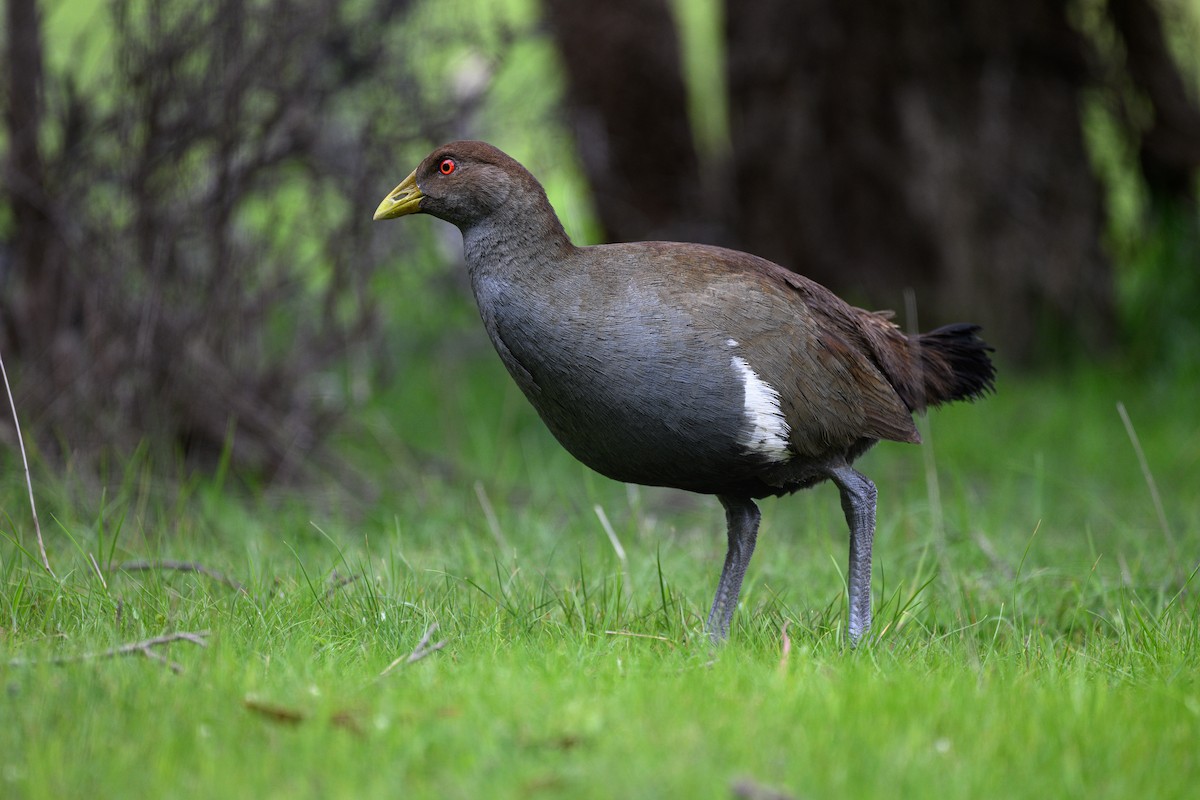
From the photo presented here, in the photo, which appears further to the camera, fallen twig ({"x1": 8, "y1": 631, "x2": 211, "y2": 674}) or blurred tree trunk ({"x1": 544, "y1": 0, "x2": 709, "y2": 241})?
blurred tree trunk ({"x1": 544, "y1": 0, "x2": 709, "y2": 241})

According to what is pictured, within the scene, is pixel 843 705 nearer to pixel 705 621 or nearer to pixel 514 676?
pixel 514 676

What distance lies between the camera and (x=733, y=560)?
423cm

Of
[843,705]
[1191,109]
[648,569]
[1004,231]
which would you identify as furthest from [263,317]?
[1191,109]

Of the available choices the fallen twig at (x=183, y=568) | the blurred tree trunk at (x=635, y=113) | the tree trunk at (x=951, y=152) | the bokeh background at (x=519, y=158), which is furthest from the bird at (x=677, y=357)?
the blurred tree trunk at (x=635, y=113)

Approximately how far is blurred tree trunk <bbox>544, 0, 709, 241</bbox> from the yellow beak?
518cm

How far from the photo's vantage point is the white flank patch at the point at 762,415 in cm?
380

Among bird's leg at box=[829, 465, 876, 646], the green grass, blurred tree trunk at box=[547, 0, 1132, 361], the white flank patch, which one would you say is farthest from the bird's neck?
blurred tree trunk at box=[547, 0, 1132, 361]

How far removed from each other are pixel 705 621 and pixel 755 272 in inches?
43.5

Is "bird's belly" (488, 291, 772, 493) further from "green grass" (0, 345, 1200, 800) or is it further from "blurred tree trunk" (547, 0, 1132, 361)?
"blurred tree trunk" (547, 0, 1132, 361)

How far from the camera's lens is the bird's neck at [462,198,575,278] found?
12.9ft

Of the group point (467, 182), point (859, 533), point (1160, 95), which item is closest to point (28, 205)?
point (467, 182)

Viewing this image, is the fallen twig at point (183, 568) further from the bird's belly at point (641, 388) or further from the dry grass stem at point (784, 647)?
the dry grass stem at point (784, 647)

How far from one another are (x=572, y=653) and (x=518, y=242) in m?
1.22

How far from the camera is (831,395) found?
13.4ft
